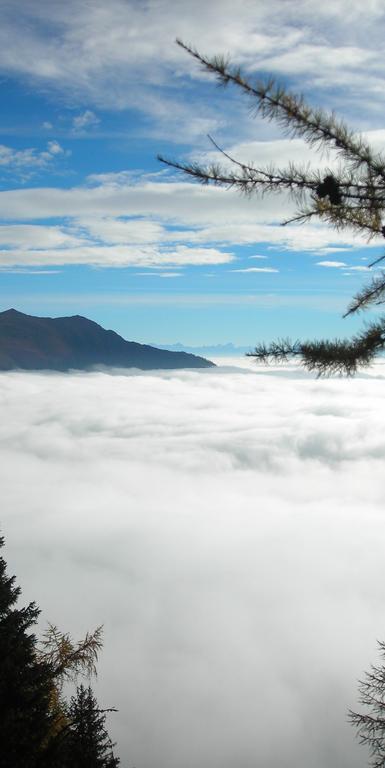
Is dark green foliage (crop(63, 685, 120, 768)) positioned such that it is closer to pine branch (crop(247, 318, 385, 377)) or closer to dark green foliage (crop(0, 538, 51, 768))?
dark green foliage (crop(0, 538, 51, 768))

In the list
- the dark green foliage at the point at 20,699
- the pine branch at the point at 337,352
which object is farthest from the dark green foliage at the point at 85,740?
the pine branch at the point at 337,352

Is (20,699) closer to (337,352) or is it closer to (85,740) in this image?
(85,740)

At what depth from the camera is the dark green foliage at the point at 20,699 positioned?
12883 millimetres

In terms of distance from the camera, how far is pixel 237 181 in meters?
4.76

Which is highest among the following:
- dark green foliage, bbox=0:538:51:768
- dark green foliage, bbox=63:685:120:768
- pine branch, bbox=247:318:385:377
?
pine branch, bbox=247:318:385:377

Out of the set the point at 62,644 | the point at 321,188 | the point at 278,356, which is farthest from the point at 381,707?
the point at 321,188

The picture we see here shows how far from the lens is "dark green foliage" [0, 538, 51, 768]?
12.9 metres

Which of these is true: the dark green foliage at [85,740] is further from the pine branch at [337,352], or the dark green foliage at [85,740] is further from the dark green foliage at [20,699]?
the pine branch at [337,352]

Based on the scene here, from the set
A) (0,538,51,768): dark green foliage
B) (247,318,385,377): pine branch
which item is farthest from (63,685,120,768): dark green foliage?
(247,318,385,377): pine branch

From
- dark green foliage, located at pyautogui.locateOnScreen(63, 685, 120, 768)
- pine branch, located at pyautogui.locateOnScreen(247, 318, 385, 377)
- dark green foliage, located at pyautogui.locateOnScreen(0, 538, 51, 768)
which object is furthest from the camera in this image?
dark green foliage, located at pyautogui.locateOnScreen(63, 685, 120, 768)

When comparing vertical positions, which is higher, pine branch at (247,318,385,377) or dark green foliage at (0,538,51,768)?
pine branch at (247,318,385,377)

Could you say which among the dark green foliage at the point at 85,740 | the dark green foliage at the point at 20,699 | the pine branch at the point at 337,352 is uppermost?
the pine branch at the point at 337,352

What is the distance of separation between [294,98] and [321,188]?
0.69 metres

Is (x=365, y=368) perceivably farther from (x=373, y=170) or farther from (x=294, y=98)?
(x=294, y=98)
